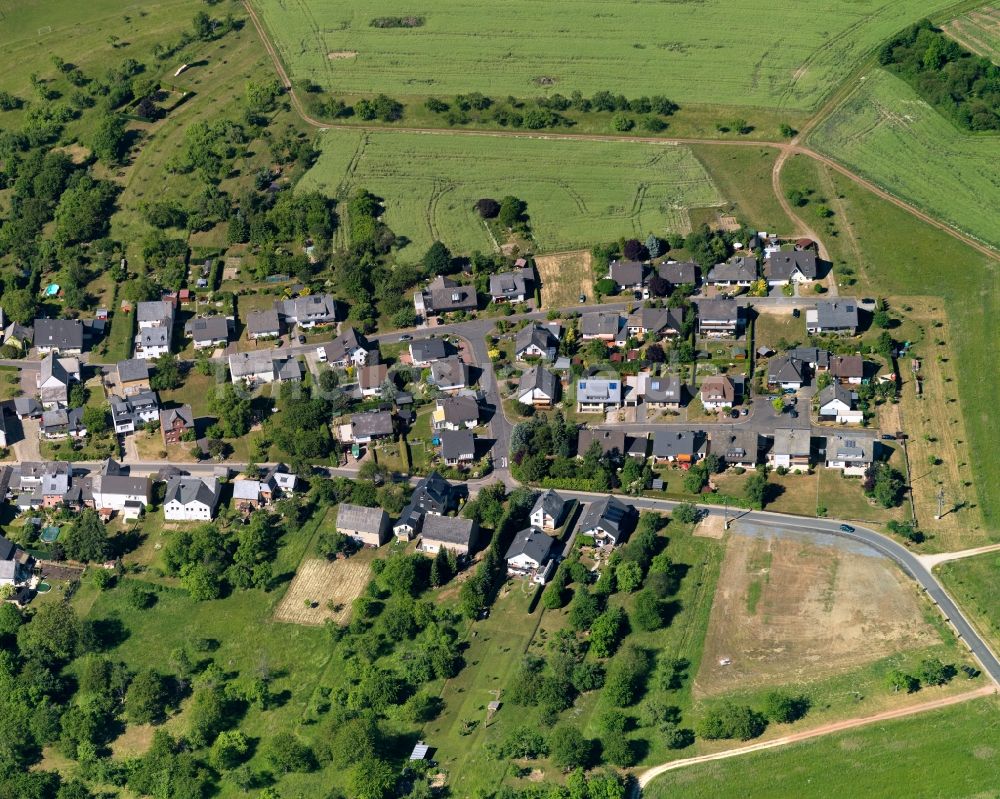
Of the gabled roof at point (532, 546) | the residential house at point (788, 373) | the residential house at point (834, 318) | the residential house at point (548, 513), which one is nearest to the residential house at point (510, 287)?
the residential house at point (788, 373)

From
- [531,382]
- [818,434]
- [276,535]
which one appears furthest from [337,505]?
[818,434]

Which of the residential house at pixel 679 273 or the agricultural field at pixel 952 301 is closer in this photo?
the agricultural field at pixel 952 301

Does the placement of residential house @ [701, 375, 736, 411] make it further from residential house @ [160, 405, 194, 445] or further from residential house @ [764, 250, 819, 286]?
residential house @ [160, 405, 194, 445]

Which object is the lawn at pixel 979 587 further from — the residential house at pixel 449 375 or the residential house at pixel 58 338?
the residential house at pixel 58 338

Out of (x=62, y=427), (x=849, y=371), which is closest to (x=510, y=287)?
(x=849, y=371)

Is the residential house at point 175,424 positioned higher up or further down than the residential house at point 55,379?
further down

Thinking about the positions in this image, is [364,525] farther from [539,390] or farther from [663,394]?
[663,394]
